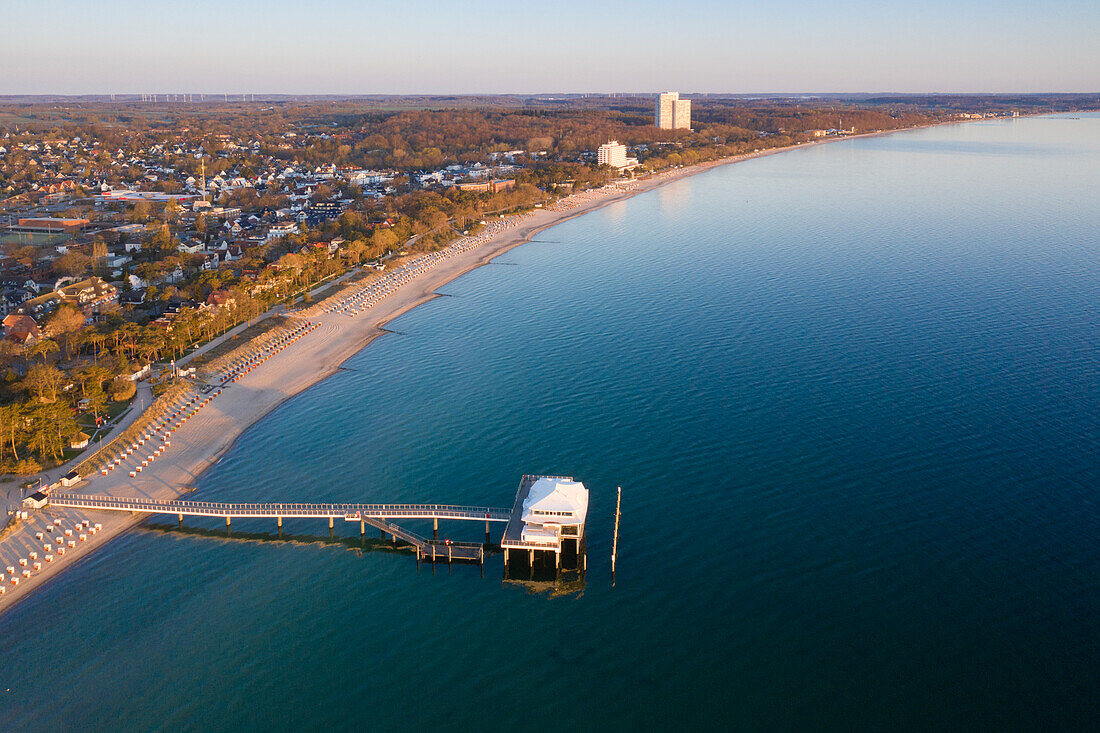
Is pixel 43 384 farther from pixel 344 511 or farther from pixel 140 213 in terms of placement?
pixel 140 213

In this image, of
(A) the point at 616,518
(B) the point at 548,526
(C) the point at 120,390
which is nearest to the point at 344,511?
(B) the point at 548,526

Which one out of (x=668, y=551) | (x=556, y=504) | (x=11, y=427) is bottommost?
(x=668, y=551)

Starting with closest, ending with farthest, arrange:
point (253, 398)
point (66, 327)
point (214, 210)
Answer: point (253, 398) → point (66, 327) → point (214, 210)

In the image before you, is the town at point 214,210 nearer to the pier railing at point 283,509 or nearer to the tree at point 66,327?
the tree at point 66,327

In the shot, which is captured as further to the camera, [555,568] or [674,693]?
[555,568]

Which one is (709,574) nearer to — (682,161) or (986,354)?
(986,354)

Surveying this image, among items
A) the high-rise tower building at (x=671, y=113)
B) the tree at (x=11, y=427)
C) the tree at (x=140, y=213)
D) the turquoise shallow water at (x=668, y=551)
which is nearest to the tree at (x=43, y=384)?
the tree at (x=11, y=427)

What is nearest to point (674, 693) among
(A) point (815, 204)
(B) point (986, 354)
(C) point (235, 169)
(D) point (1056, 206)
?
(B) point (986, 354)
